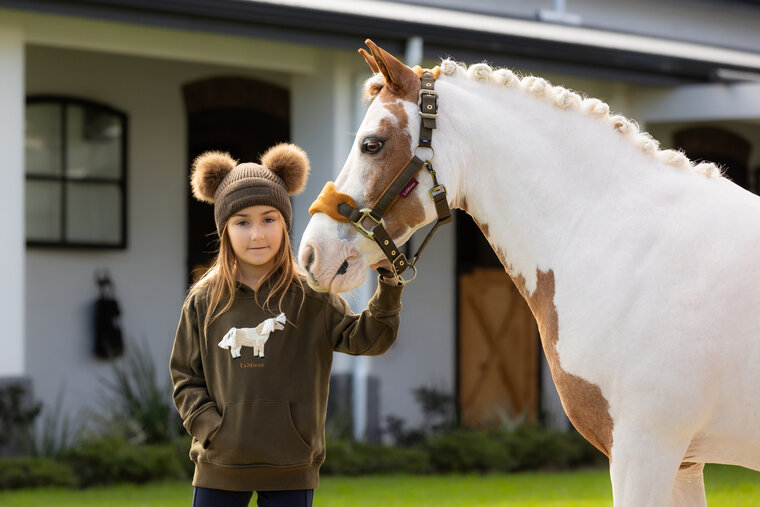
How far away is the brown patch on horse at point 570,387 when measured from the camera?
278cm

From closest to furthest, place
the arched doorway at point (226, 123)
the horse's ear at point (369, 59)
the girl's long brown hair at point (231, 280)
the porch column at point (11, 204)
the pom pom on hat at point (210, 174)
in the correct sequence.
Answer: the horse's ear at point (369, 59), the girl's long brown hair at point (231, 280), the pom pom on hat at point (210, 174), the porch column at point (11, 204), the arched doorway at point (226, 123)

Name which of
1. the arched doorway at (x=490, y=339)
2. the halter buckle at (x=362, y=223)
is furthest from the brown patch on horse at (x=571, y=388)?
the arched doorway at (x=490, y=339)

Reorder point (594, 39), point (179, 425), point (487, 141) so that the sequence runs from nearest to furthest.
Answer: point (487, 141)
point (179, 425)
point (594, 39)

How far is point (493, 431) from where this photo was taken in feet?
32.0

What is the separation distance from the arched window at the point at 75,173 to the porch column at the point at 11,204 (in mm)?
1511

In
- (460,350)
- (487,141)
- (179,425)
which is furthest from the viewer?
(460,350)

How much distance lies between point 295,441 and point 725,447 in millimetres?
1238

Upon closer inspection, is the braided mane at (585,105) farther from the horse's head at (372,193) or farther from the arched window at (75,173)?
the arched window at (75,173)

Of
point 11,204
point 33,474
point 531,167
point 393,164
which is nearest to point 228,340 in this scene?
point 393,164

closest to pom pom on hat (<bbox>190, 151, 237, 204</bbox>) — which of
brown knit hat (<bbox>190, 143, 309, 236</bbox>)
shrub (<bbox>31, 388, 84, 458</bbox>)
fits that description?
brown knit hat (<bbox>190, 143, 309, 236</bbox>)

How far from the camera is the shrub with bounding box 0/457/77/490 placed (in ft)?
23.8

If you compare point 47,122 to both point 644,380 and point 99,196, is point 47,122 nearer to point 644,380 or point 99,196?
point 99,196

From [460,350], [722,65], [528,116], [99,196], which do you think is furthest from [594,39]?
[528,116]

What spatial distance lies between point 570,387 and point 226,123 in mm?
8016
